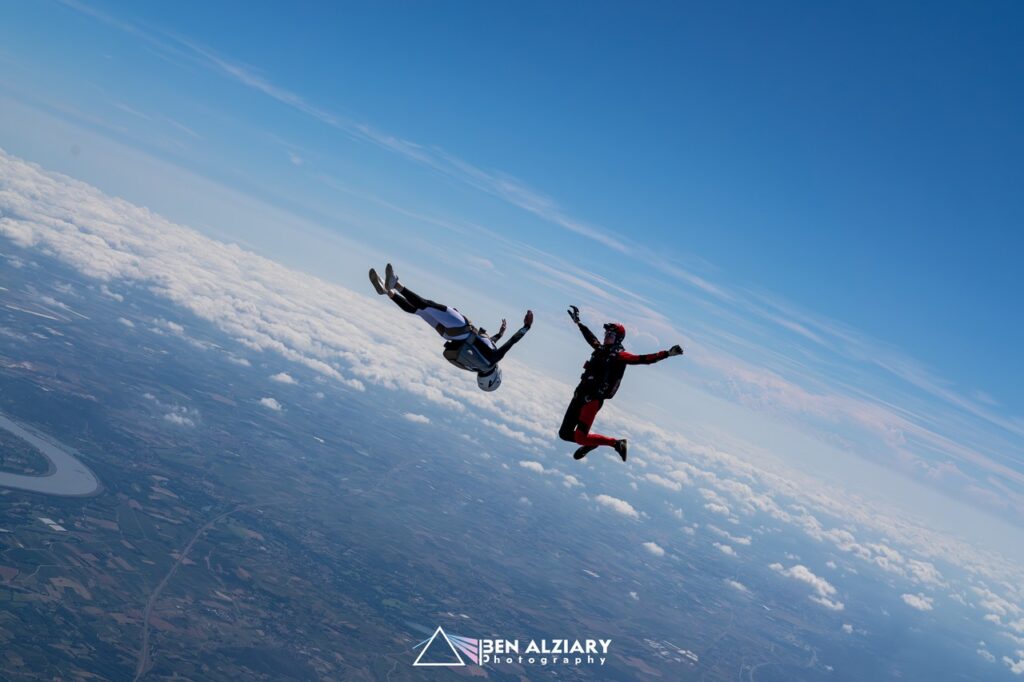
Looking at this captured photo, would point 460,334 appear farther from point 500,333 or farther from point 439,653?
point 439,653

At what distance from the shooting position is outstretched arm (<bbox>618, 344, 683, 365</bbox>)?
1218 cm

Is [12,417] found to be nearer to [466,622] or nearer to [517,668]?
[466,622]

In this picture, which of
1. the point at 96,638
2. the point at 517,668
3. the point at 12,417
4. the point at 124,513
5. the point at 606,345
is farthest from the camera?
the point at 12,417

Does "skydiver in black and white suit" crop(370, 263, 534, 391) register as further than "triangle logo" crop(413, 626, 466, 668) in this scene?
No

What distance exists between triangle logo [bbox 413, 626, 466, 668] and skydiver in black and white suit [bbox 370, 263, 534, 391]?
155 metres

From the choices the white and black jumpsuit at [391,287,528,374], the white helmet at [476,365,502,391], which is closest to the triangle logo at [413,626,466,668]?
the white helmet at [476,365,502,391]

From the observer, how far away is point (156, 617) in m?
120

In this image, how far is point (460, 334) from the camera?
50.2 ft

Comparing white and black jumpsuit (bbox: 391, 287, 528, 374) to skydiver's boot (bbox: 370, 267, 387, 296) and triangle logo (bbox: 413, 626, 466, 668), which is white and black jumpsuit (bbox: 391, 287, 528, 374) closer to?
skydiver's boot (bbox: 370, 267, 387, 296)

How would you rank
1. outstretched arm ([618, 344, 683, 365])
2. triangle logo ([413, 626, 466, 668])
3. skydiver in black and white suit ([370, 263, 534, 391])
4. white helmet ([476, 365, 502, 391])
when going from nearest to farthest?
1. outstretched arm ([618, 344, 683, 365])
2. skydiver in black and white suit ([370, 263, 534, 391])
3. white helmet ([476, 365, 502, 391])
4. triangle logo ([413, 626, 466, 668])

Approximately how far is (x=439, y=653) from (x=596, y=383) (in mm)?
171702

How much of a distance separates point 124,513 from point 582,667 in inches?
5694

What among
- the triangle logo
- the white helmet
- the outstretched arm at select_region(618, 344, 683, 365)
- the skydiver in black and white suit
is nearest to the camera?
the outstretched arm at select_region(618, 344, 683, 365)

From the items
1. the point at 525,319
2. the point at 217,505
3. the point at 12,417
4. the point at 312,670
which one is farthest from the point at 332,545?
the point at 525,319
